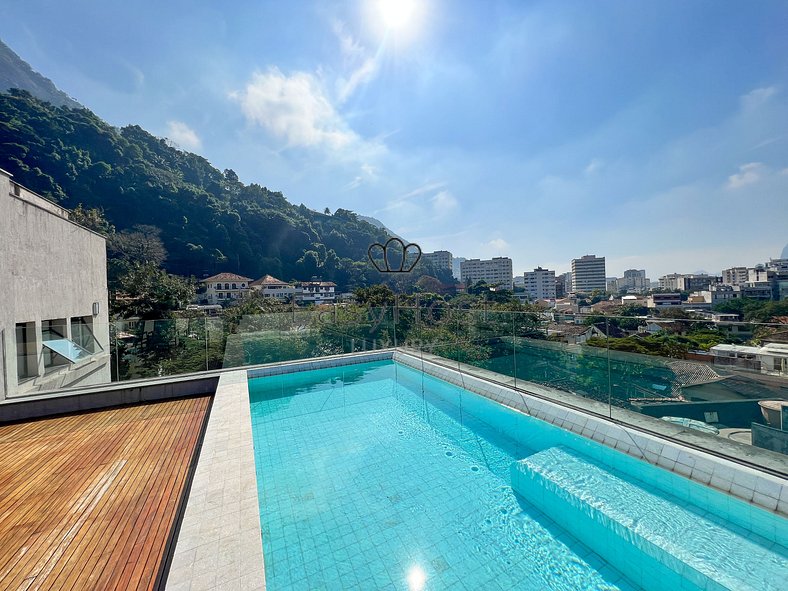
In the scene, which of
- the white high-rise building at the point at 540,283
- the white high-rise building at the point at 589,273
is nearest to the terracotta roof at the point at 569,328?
the white high-rise building at the point at 540,283

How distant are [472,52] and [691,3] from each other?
4.63 meters

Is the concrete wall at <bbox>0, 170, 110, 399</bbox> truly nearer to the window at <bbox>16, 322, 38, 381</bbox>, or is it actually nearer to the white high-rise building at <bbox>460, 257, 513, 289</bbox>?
the window at <bbox>16, 322, 38, 381</bbox>

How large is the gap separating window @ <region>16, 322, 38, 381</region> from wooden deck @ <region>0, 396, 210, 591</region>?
1.22 metres

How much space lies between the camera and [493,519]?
3111mm

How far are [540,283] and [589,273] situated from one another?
80.7ft

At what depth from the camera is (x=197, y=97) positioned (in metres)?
18.2

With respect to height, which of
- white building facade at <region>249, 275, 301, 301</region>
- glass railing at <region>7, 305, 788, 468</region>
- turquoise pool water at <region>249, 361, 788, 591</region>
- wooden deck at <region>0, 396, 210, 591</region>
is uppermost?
white building facade at <region>249, 275, 301, 301</region>

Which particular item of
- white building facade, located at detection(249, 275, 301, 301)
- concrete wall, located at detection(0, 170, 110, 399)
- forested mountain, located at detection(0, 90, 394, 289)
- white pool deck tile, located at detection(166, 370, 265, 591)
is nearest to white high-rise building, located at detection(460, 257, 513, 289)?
forested mountain, located at detection(0, 90, 394, 289)

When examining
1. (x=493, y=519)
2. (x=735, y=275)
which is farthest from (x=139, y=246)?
(x=735, y=275)

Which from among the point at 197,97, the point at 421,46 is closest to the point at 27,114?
the point at 197,97

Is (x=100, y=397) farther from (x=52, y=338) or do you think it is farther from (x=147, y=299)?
(x=147, y=299)

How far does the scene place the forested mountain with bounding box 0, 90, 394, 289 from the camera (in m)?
40.8

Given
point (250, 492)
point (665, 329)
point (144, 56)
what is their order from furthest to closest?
point (144, 56) → point (665, 329) → point (250, 492)

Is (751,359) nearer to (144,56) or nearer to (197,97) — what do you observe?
(144,56)
